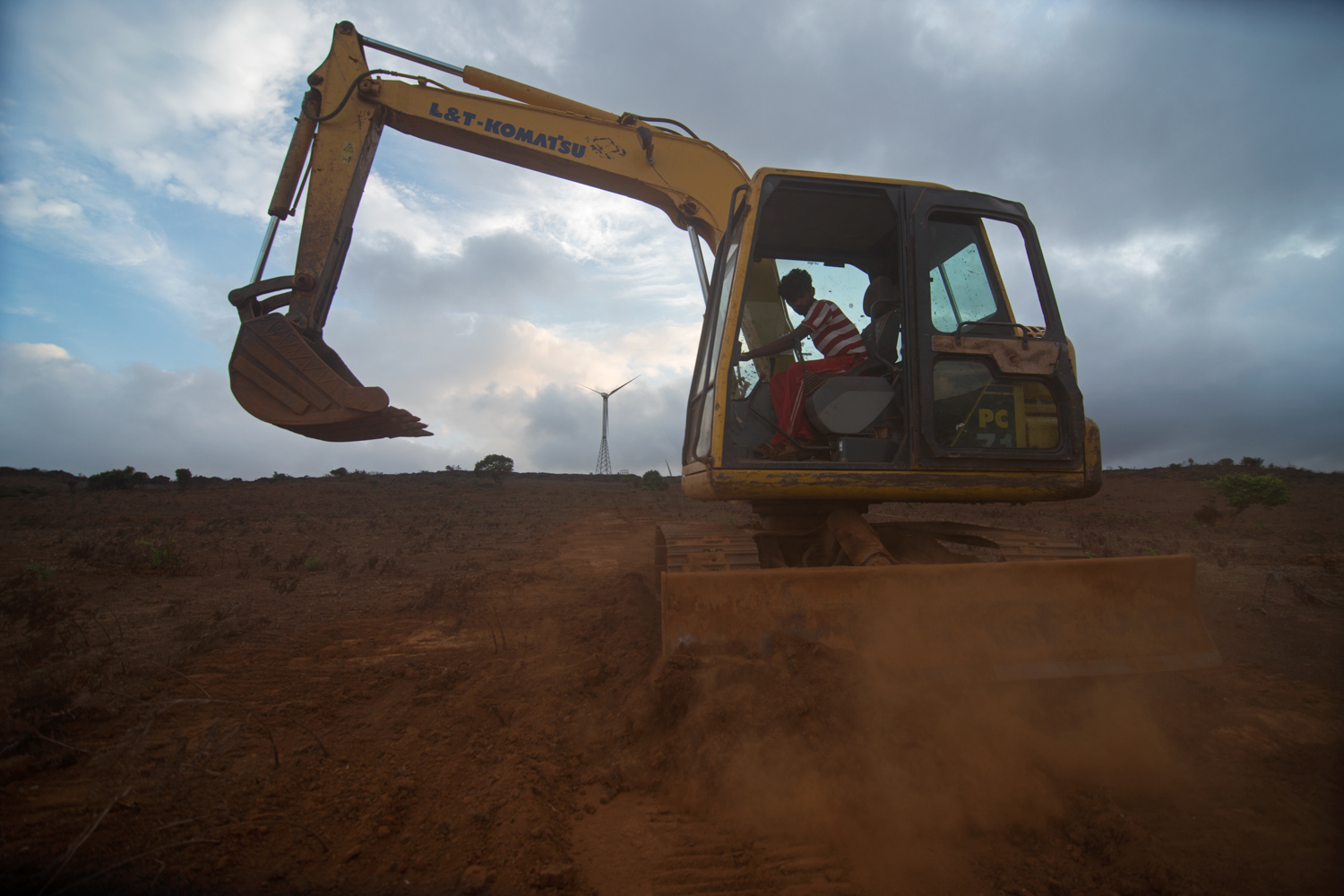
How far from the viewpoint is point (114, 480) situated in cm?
2241

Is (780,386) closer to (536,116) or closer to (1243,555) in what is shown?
(536,116)

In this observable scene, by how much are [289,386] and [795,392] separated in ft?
12.5

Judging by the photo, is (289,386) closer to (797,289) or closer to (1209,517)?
(797,289)

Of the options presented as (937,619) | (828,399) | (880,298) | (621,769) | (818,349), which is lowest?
(621,769)

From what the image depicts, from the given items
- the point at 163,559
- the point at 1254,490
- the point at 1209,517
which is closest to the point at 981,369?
the point at 163,559

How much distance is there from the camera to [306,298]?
503 cm

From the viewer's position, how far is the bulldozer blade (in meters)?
2.87

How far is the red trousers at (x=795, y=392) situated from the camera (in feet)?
12.3

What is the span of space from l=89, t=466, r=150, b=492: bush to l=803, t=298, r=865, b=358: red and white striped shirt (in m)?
28.5

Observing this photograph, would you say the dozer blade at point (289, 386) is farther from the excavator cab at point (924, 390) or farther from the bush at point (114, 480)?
the bush at point (114, 480)

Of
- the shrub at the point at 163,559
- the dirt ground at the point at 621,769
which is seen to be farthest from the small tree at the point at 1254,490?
the shrub at the point at 163,559

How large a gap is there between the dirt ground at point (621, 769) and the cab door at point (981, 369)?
1354 millimetres

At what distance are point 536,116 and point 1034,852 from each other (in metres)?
6.50

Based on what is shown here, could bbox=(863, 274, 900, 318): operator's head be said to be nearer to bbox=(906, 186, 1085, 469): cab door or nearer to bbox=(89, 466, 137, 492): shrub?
bbox=(906, 186, 1085, 469): cab door
